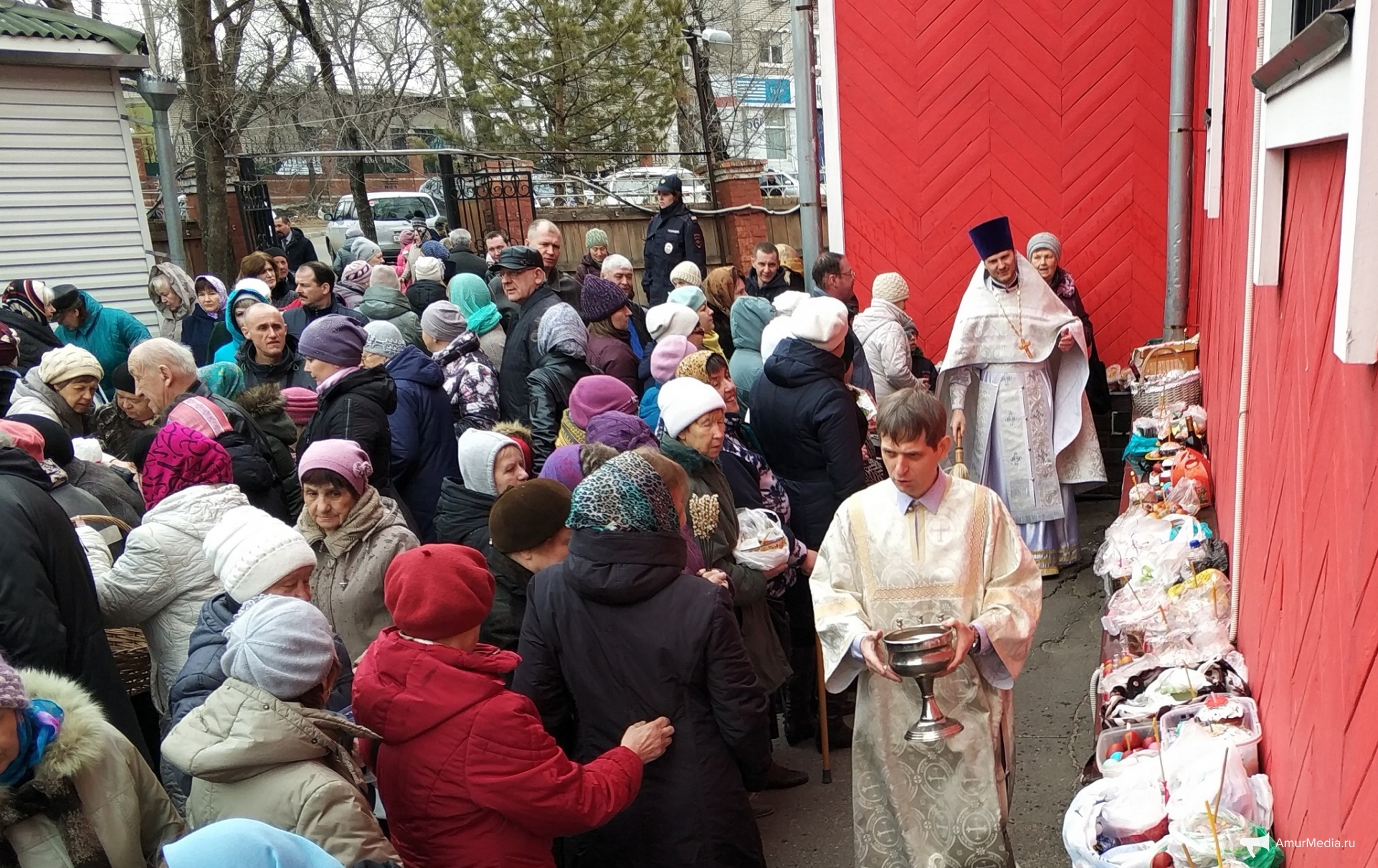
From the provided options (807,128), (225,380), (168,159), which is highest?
(168,159)

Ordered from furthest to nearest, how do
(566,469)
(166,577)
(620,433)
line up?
(620,433), (566,469), (166,577)

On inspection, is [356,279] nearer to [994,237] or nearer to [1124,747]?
[994,237]

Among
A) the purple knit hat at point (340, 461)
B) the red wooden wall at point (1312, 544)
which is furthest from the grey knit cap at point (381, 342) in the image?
the red wooden wall at point (1312, 544)

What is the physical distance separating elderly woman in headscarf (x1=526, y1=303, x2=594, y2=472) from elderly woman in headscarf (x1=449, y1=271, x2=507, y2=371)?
79 cm

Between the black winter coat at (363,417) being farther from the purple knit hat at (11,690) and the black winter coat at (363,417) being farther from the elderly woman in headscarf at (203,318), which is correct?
the elderly woman in headscarf at (203,318)

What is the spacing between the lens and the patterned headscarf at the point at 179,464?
3.91 metres

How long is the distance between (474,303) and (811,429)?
2814 millimetres

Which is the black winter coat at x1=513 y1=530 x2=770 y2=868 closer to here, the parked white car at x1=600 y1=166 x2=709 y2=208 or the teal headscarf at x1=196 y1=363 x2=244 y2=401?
the teal headscarf at x1=196 y1=363 x2=244 y2=401

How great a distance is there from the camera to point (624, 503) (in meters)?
2.82

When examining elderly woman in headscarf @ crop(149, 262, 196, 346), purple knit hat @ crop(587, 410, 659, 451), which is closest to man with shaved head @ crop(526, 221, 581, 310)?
elderly woman in headscarf @ crop(149, 262, 196, 346)

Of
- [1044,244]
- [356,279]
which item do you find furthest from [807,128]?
[356,279]

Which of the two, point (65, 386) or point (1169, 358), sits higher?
point (65, 386)

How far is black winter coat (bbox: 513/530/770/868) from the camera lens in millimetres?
2844

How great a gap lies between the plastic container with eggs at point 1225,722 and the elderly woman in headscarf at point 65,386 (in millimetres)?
4854
